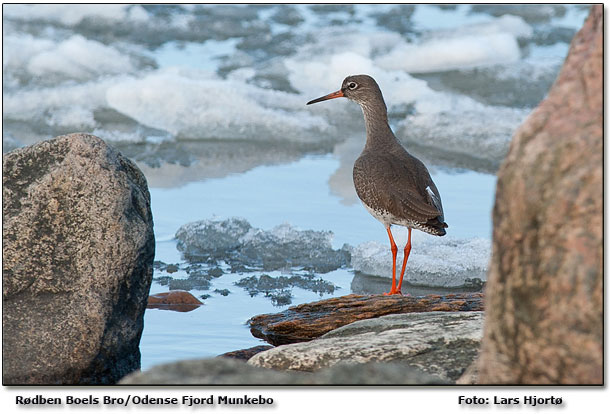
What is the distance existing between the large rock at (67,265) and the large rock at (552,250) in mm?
2264

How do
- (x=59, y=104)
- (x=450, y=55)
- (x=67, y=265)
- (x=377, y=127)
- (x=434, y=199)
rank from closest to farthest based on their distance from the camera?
(x=67, y=265) < (x=434, y=199) < (x=377, y=127) < (x=59, y=104) < (x=450, y=55)

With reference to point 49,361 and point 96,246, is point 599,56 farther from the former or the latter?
point 49,361

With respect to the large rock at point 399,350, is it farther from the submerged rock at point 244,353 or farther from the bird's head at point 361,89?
the bird's head at point 361,89

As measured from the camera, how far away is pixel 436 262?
7027 mm

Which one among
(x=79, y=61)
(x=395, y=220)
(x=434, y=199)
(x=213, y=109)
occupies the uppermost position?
(x=79, y=61)

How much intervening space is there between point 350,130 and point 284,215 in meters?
3.61

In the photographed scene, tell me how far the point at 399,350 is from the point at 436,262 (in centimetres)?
277

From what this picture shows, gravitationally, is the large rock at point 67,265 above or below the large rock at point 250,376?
above

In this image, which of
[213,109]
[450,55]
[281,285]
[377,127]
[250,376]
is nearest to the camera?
[250,376]

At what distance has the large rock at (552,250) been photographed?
2.71 m

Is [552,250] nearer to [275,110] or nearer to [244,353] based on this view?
[244,353]

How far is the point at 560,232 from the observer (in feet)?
8.95

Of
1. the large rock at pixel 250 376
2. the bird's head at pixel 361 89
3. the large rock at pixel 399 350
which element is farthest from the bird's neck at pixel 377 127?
the large rock at pixel 250 376

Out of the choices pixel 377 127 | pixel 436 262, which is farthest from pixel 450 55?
pixel 436 262
